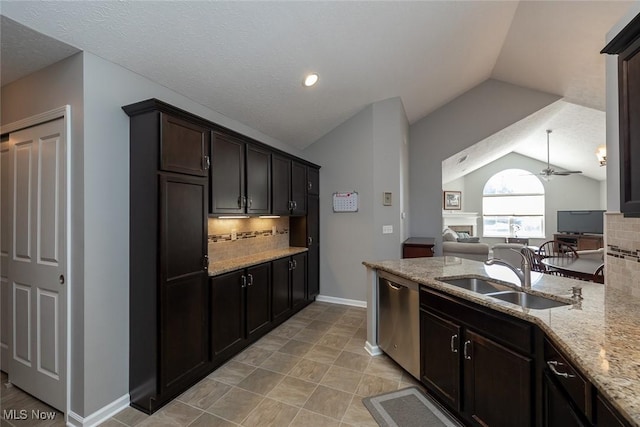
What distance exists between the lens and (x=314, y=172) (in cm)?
457

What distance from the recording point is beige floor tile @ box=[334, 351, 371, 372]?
265 cm

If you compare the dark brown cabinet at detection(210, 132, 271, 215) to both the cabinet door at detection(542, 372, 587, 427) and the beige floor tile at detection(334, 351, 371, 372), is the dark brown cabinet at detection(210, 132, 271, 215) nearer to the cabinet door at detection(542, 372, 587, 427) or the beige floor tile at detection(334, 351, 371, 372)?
the beige floor tile at detection(334, 351, 371, 372)

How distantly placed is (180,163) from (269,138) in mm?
1998

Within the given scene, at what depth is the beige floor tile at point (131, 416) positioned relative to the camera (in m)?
1.96

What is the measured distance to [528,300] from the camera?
75.1 inches

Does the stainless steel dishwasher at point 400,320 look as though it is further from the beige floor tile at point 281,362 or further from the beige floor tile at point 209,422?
the beige floor tile at point 209,422

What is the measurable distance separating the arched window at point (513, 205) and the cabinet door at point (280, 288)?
834cm

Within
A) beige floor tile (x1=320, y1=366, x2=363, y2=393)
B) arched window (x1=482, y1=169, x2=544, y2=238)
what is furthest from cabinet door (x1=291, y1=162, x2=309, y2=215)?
arched window (x1=482, y1=169, x2=544, y2=238)

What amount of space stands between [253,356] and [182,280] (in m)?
1.17

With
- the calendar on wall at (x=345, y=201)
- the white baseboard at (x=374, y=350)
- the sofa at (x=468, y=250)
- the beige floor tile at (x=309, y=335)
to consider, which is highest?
the calendar on wall at (x=345, y=201)

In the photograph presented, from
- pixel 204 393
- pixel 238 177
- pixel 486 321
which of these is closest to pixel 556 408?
pixel 486 321

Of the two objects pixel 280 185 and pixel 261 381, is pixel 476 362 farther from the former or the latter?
pixel 280 185

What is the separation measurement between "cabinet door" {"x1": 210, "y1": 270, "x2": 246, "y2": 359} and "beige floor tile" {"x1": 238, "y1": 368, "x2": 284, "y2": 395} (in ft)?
1.14

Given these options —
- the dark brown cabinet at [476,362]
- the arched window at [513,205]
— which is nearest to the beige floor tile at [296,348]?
the dark brown cabinet at [476,362]
